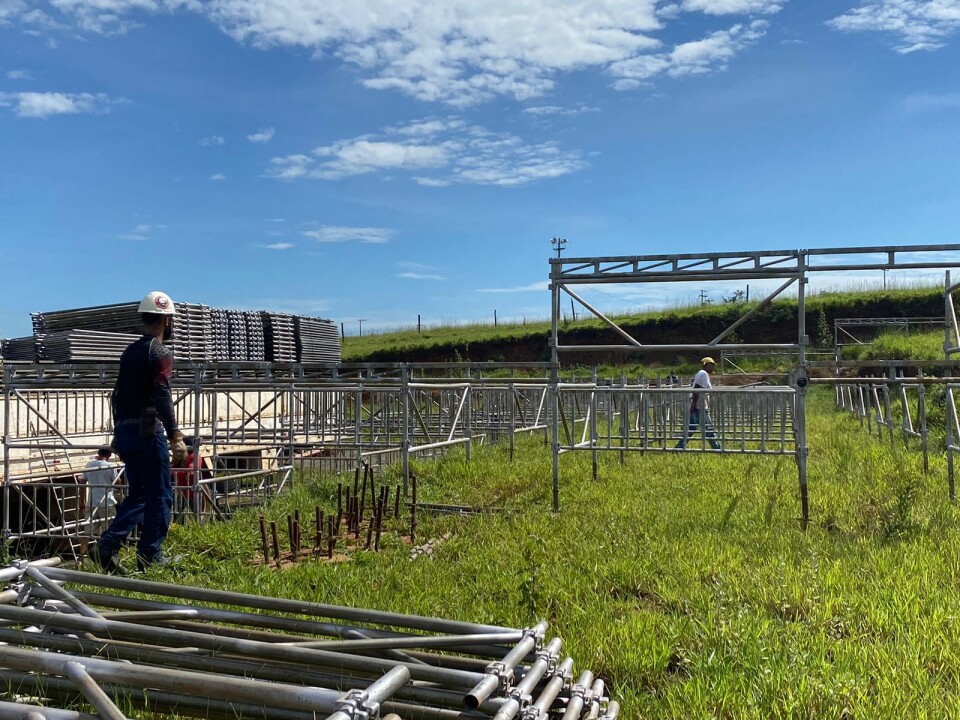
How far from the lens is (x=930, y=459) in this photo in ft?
36.1

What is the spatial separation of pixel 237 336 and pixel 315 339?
4.86 metres

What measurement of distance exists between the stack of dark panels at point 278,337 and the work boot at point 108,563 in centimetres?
2136

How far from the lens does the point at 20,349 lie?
23125 millimetres

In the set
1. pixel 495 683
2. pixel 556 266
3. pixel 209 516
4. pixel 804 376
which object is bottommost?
pixel 209 516

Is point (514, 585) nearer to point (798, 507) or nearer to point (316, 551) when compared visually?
point (316, 551)

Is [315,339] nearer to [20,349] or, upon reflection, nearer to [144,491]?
[20,349]

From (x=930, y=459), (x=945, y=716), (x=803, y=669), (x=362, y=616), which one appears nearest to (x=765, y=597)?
(x=803, y=669)

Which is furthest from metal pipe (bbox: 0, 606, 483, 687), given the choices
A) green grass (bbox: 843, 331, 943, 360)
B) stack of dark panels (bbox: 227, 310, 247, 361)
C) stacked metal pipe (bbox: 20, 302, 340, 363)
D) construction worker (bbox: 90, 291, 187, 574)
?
stack of dark panels (bbox: 227, 310, 247, 361)

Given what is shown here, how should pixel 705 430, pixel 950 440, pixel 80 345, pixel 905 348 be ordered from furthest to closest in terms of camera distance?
pixel 905 348 → pixel 80 345 → pixel 705 430 → pixel 950 440

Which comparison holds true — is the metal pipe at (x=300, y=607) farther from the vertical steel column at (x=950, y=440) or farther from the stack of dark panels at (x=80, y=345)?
the stack of dark panels at (x=80, y=345)

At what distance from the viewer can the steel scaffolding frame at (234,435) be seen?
31.1 ft

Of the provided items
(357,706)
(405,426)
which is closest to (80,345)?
(405,426)

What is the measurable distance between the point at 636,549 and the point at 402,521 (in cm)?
290

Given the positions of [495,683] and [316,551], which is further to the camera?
[316,551]
